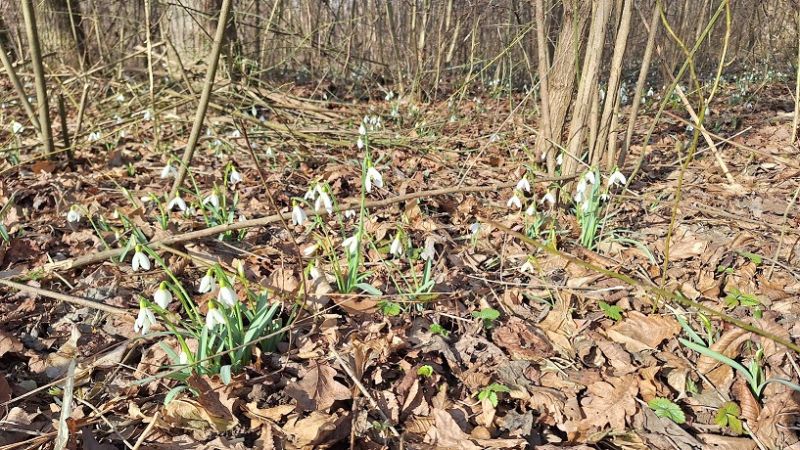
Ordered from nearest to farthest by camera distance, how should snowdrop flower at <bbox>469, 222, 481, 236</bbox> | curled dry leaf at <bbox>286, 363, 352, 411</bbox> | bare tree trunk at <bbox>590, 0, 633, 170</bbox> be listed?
curled dry leaf at <bbox>286, 363, 352, 411</bbox>
snowdrop flower at <bbox>469, 222, 481, 236</bbox>
bare tree trunk at <bbox>590, 0, 633, 170</bbox>

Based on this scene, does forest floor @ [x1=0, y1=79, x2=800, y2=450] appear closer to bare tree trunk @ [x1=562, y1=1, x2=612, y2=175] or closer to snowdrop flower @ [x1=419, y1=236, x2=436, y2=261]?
snowdrop flower @ [x1=419, y1=236, x2=436, y2=261]

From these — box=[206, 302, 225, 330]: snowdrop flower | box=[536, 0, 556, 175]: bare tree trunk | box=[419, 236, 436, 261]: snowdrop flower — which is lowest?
box=[419, 236, 436, 261]: snowdrop flower

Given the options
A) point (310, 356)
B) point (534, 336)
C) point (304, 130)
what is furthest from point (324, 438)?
point (304, 130)

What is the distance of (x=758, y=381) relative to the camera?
6.39ft

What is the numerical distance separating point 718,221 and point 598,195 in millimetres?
774

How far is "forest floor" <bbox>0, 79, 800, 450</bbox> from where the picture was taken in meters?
1.78

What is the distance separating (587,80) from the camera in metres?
3.22

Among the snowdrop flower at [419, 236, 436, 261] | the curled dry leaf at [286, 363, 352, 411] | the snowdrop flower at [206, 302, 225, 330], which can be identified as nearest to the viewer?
the snowdrop flower at [206, 302, 225, 330]

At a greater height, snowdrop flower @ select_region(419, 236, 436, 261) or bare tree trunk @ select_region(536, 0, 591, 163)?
bare tree trunk @ select_region(536, 0, 591, 163)

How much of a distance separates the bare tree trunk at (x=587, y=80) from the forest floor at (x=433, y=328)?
33 cm

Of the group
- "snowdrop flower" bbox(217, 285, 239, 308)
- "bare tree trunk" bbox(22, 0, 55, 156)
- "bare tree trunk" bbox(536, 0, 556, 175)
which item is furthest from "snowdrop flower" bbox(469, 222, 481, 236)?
"bare tree trunk" bbox(22, 0, 55, 156)

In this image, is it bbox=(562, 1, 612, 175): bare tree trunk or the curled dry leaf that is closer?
the curled dry leaf

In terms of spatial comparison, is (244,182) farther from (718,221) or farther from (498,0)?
(498,0)

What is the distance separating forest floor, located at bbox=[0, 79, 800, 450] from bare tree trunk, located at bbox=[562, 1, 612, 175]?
0.33m
